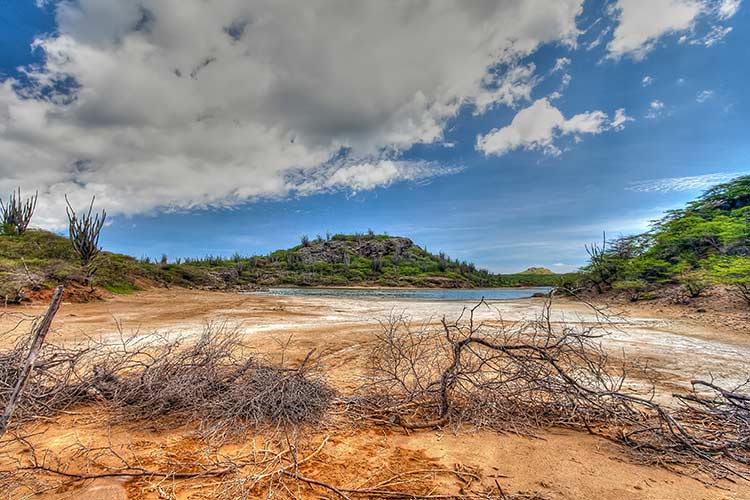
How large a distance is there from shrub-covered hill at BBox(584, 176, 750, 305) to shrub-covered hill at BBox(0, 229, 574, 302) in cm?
600

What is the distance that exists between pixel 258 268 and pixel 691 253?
73.9m

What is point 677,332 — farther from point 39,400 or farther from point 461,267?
point 461,267

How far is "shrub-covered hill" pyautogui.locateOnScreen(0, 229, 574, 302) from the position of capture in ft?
51.9

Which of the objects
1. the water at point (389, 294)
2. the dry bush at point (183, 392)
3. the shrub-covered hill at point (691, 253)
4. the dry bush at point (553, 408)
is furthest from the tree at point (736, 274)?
the water at point (389, 294)

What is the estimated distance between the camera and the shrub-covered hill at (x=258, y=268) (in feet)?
51.9

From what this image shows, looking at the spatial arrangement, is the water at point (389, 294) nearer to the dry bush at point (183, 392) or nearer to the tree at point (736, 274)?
the tree at point (736, 274)

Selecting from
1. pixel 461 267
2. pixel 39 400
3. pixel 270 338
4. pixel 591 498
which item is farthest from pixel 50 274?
pixel 461 267

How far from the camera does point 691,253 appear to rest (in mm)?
19641

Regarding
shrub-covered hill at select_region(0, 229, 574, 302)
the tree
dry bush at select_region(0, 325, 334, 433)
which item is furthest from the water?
dry bush at select_region(0, 325, 334, 433)

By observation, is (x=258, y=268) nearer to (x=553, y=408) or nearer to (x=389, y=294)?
(x=389, y=294)

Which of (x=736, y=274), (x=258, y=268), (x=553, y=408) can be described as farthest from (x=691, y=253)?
(x=258, y=268)

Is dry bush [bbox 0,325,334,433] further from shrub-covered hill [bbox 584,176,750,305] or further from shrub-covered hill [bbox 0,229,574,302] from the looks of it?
shrub-covered hill [bbox 584,176,750,305]

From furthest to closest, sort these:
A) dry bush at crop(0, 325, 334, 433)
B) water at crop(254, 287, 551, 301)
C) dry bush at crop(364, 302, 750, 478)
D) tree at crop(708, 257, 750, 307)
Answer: water at crop(254, 287, 551, 301) → tree at crop(708, 257, 750, 307) → dry bush at crop(0, 325, 334, 433) → dry bush at crop(364, 302, 750, 478)

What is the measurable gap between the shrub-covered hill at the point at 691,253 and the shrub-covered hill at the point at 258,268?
19.7 feet
